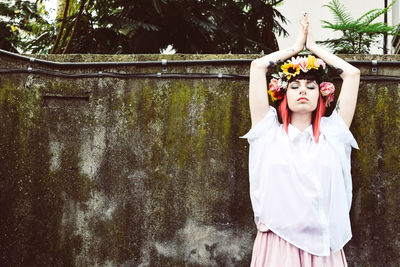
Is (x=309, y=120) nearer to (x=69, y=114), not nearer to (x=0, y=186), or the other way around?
(x=69, y=114)

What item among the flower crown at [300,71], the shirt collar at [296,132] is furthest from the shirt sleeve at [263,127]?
the flower crown at [300,71]

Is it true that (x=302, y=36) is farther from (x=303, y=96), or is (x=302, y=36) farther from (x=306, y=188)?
(x=306, y=188)

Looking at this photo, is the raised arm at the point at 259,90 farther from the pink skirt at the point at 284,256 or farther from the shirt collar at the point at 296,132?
the pink skirt at the point at 284,256

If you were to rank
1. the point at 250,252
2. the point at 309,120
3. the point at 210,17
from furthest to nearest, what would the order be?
the point at 210,17, the point at 250,252, the point at 309,120

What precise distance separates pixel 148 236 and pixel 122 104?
45.6 inches

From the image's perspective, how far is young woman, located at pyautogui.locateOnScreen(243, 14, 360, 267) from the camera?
2562 mm

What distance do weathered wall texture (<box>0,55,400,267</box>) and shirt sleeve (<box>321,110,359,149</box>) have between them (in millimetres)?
526

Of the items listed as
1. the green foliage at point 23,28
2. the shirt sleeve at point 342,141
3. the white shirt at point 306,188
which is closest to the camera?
the white shirt at point 306,188

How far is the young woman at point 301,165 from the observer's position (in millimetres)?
2562

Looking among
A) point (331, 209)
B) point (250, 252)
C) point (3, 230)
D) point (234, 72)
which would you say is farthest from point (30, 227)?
point (331, 209)

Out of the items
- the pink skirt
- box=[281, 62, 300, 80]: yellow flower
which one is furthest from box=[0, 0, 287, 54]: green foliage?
the pink skirt

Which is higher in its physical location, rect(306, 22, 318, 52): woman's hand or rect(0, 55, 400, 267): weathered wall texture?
rect(306, 22, 318, 52): woman's hand

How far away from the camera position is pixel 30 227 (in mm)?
3359

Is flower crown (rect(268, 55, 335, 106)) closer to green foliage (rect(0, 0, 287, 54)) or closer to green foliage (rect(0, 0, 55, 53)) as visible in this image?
green foliage (rect(0, 0, 287, 54))
